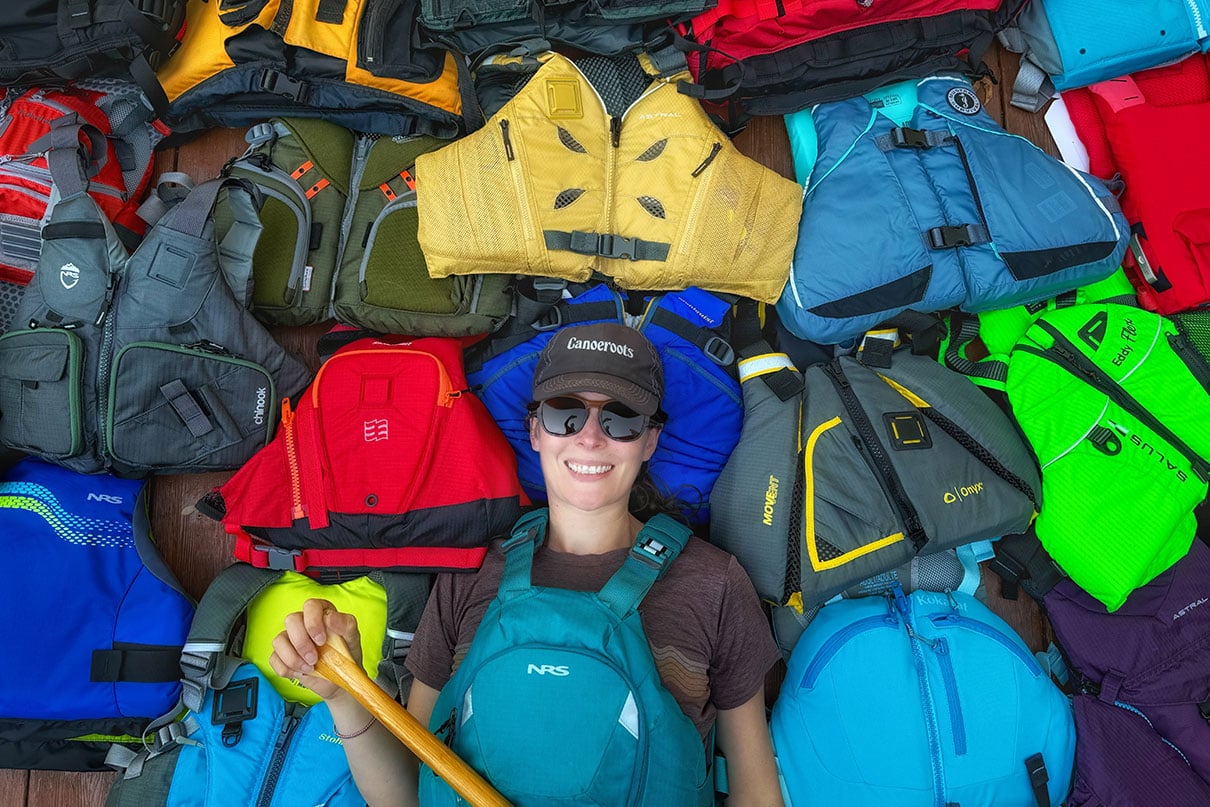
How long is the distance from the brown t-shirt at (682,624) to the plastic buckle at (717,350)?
54cm

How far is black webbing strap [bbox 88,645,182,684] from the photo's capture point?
195 cm

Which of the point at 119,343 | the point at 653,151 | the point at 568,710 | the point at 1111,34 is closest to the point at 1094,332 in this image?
the point at 1111,34

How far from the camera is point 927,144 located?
7.19 ft

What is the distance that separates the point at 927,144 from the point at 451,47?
4.45 feet

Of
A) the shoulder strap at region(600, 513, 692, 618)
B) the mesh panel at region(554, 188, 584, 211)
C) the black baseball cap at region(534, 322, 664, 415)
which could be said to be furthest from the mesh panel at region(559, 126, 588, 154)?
the shoulder strap at region(600, 513, 692, 618)

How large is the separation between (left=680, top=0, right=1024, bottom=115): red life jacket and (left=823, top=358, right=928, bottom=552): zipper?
0.85 metres

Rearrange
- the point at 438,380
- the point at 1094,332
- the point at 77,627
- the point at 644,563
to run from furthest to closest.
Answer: the point at 1094,332, the point at 438,380, the point at 77,627, the point at 644,563

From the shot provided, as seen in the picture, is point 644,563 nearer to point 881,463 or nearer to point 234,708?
point 881,463

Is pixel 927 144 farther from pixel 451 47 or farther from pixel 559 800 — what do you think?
pixel 559 800

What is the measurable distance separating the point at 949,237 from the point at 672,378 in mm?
841

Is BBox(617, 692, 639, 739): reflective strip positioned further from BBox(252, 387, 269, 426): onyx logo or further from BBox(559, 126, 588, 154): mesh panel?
BBox(559, 126, 588, 154): mesh panel

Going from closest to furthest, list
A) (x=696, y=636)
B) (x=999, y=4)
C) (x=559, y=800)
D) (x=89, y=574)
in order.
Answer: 1. (x=559, y=800)
2. (x=696, y=636)
3. (x=89, y=574)
4. (x=999, y=4)

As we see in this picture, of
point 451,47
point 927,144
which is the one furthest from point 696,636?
point 451,47

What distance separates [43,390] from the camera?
6.51 ft
